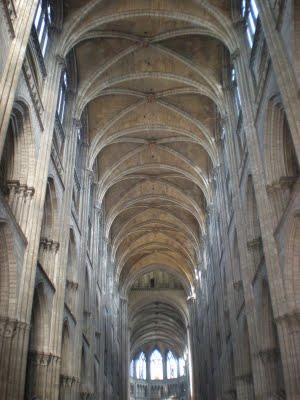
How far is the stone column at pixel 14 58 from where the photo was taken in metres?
12.3

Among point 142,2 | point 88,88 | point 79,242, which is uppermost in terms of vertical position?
point 142,2

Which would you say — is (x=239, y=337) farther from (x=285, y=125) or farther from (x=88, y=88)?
(x=88, y=88)

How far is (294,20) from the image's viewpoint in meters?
13.3

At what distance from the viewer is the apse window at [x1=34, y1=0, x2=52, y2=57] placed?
19.0 m

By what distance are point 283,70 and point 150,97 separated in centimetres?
1521

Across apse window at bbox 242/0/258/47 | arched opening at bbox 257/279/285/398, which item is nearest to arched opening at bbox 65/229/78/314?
arched opening at bbox 257/279/285/398

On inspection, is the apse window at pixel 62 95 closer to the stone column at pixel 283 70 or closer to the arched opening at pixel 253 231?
the arched opening at pixel 253 231

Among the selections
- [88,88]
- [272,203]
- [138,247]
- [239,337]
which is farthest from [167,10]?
[138,247]

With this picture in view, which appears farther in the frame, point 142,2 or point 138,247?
point 138,247

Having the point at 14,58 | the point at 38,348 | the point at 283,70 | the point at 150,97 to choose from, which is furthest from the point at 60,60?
the point at 38,348

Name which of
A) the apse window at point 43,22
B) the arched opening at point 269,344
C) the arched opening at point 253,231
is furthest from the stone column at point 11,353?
the apse window at point 43,22

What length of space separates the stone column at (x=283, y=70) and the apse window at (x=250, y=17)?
2894 mm

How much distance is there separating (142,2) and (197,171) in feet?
45.5

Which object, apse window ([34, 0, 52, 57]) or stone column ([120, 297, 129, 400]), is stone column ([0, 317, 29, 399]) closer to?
apse window ([34, 0, 52, 57])
